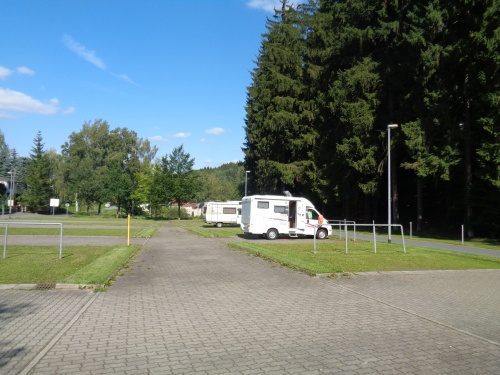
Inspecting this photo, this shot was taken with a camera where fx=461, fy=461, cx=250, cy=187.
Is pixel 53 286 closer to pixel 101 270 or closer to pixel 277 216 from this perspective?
pixel 101 270

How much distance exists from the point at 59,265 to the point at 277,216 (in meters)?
16.1

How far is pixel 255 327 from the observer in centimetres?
705

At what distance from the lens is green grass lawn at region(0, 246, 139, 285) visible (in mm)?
10852

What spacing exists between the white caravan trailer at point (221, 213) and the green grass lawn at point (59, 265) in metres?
31.2

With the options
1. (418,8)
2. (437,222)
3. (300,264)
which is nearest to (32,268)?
(300,264)

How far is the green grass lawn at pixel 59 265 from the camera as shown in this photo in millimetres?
10852

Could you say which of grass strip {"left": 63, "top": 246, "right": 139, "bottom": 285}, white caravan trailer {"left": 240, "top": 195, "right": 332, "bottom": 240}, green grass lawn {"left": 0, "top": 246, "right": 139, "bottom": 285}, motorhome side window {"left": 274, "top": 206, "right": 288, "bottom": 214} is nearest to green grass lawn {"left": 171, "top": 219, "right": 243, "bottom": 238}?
white caravan trailer {"left": 240, "top": 195, "right": 332, "bottom": 240}

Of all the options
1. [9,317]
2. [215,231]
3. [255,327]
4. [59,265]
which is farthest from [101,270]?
[215,231]

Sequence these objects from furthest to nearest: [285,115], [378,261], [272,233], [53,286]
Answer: [285,115], [272,233], [378,261], [53,286]

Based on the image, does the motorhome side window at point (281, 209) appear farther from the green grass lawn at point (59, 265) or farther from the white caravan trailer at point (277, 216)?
the green grass lawn at point (59, 265)

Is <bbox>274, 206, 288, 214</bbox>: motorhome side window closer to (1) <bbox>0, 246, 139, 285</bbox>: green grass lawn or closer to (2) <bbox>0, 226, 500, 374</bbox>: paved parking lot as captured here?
(1) <bbox>0, 246, 139, 285</bbox>: green grass lawn

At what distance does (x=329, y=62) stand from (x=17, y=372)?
137 ft

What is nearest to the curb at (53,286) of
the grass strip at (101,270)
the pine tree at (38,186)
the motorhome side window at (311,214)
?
the grass strip at (101,270)

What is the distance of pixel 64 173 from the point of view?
295ft
